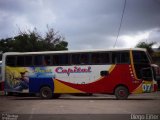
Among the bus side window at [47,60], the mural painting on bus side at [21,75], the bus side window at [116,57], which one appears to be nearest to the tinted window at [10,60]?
the mural painting on bus side at [21,75]

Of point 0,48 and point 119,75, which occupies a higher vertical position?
point 0,48

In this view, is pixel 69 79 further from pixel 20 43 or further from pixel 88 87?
pixel 20 43

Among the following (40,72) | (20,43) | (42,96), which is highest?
(20,43)

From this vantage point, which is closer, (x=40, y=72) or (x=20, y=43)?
(x=40, y=72)

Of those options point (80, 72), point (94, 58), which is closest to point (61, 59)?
point (80, 72)

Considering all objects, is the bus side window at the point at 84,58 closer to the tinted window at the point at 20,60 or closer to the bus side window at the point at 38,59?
the bus side window at the point at 38,59

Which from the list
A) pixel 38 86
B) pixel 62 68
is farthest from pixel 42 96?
pixel 62 68

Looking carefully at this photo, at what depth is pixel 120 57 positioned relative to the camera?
24500 millimetres

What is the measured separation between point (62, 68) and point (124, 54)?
445 cm

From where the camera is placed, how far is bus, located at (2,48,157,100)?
24.2 meters

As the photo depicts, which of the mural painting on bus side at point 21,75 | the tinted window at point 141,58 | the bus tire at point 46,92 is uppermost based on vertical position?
the tinted window at point 141,58

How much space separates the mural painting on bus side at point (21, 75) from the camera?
2655 centimetres

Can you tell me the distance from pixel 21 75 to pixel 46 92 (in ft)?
7.28

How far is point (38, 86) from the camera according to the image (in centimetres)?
2688
